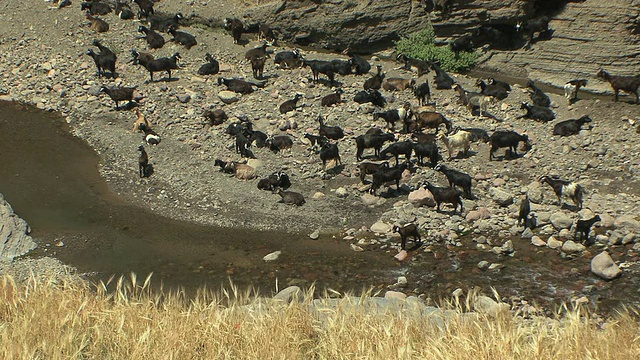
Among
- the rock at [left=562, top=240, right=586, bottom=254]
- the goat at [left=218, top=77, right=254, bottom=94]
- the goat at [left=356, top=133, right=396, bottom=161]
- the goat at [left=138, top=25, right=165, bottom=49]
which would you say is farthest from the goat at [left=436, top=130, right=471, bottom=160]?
the goat at [left=138, top=25, right=165, bottom=49]

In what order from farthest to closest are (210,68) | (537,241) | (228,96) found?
(210,68) < (228,96) < (537,241)

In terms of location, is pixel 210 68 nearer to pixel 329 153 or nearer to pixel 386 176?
pixel 329 153

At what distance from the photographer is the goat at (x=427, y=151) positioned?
16.5 m

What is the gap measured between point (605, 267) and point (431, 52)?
12995 mm

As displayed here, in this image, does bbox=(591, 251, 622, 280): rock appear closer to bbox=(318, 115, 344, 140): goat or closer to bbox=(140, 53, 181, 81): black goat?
bbox=(318, 115, 344, 140): goat

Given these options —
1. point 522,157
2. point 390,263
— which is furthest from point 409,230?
point 522,157

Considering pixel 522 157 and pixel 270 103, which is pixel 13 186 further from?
pixel 522 157

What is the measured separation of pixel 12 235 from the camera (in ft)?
46.9

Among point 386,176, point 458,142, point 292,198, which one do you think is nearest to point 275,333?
point 292,198

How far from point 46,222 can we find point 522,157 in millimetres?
10767

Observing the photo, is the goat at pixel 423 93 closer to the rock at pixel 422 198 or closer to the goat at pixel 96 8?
the rock at pixel 422 198

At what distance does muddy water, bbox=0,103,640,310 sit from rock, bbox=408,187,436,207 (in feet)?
4.68

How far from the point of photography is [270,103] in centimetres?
2020

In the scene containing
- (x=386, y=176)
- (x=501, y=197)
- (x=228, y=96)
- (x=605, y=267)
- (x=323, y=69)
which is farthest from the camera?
(x=323, y=69)
